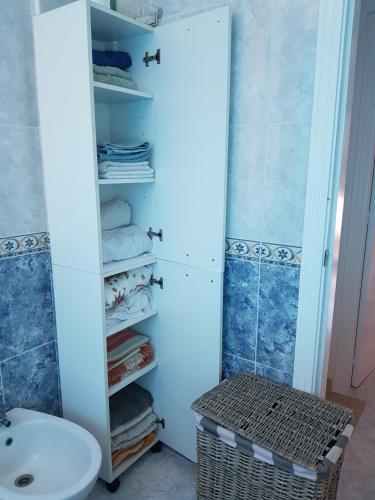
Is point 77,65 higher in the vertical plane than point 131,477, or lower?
higher

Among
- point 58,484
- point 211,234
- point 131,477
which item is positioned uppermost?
point 211,234

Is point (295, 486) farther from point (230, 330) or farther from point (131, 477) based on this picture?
point (131, 477)

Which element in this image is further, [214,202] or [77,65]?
[214,202]

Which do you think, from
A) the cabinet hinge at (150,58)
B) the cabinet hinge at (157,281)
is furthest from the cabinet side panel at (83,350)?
the cabinet hinge at (150,58)

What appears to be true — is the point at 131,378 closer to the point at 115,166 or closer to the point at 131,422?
the point at 131,422

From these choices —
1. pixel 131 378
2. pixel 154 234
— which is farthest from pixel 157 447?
pixel 154 234

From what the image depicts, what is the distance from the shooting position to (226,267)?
153 centimetres

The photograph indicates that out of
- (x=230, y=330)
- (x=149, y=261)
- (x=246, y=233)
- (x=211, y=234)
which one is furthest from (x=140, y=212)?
(x=230, y=330)

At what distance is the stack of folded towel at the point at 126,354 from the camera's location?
1603 millimetres

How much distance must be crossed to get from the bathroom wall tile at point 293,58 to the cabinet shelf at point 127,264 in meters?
0.73

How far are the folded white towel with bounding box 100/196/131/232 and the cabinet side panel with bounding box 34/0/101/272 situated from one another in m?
0.20

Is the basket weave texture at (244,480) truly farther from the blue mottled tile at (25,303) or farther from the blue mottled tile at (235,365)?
the blue mottled tile at (25,303)

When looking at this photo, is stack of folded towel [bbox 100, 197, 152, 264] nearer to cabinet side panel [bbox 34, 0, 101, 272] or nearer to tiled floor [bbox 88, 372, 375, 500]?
cabinet side panel [bbox 34, 0, 101, 272]

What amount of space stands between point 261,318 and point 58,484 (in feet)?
2.95
